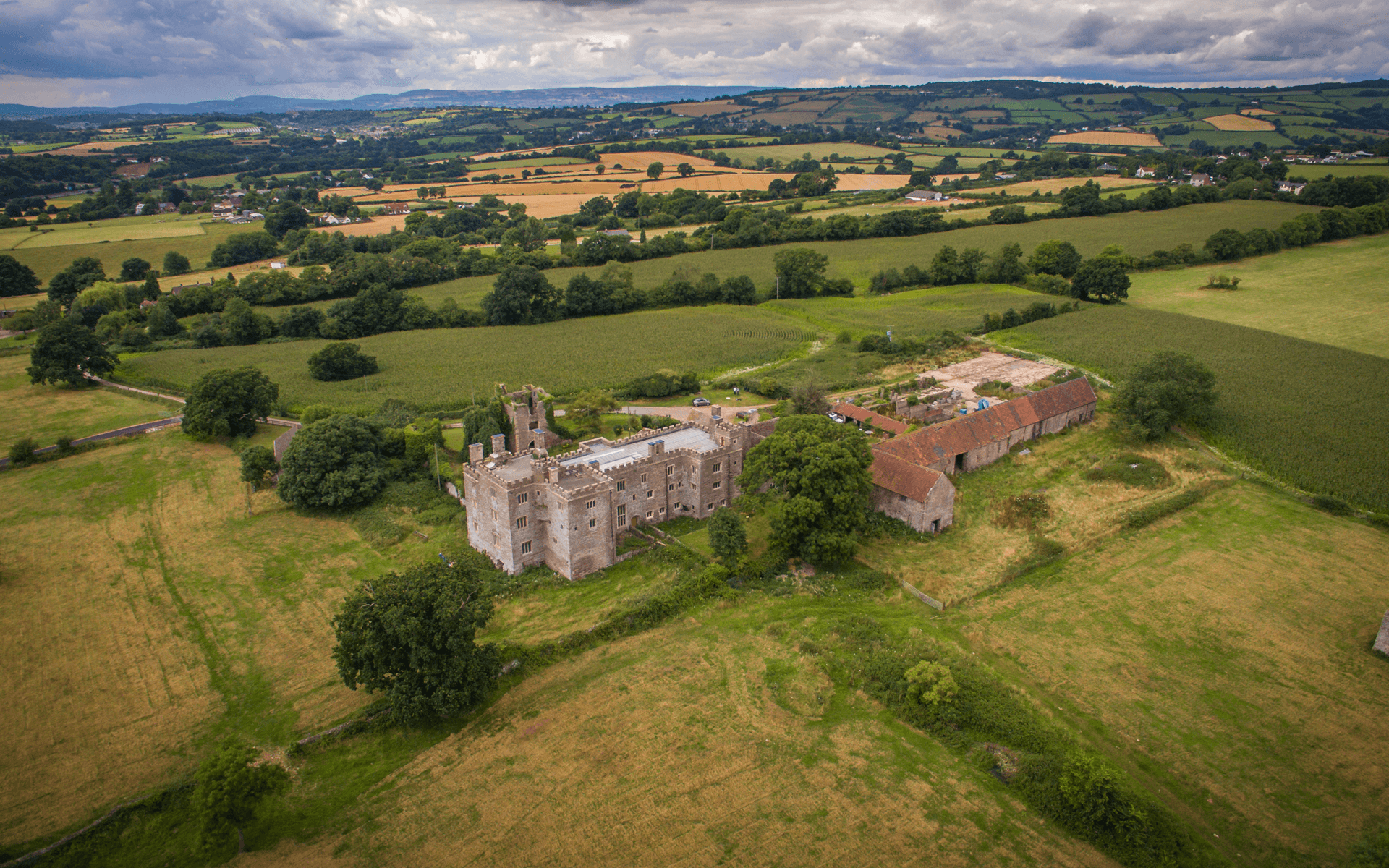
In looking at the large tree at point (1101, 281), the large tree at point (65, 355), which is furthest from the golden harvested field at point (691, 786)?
the large tree at point (1101, 281)

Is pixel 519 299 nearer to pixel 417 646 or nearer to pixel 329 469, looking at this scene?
pixel 329 469

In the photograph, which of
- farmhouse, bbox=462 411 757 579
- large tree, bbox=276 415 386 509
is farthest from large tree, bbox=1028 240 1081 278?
large tree, bbox=276 415 386 509

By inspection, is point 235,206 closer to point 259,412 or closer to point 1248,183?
point 259,412

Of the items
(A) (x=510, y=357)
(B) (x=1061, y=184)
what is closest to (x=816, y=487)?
(A) (x=510, y=357)

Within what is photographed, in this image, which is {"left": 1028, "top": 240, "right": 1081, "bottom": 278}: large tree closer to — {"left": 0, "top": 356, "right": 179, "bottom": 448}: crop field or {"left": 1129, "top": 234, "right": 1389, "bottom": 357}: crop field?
{"left": 1129, "top": 234, "right": 1389, "bottom": 357}: crop field

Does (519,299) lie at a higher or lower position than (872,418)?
higher

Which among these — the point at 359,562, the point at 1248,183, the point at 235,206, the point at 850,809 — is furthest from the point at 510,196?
the point at 850,809

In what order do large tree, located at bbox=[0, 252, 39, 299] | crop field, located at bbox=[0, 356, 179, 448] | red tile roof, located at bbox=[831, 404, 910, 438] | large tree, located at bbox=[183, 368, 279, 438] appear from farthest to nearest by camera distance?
large tree, located at bbox=[0, 252, 39, 299]
crop field, located at bbox=[0, 356, 179, 448]
large tree, located at bbox=[183, 368, 279, 438]
red tile roof, located at bbox=[831, 404, 910, 438]
